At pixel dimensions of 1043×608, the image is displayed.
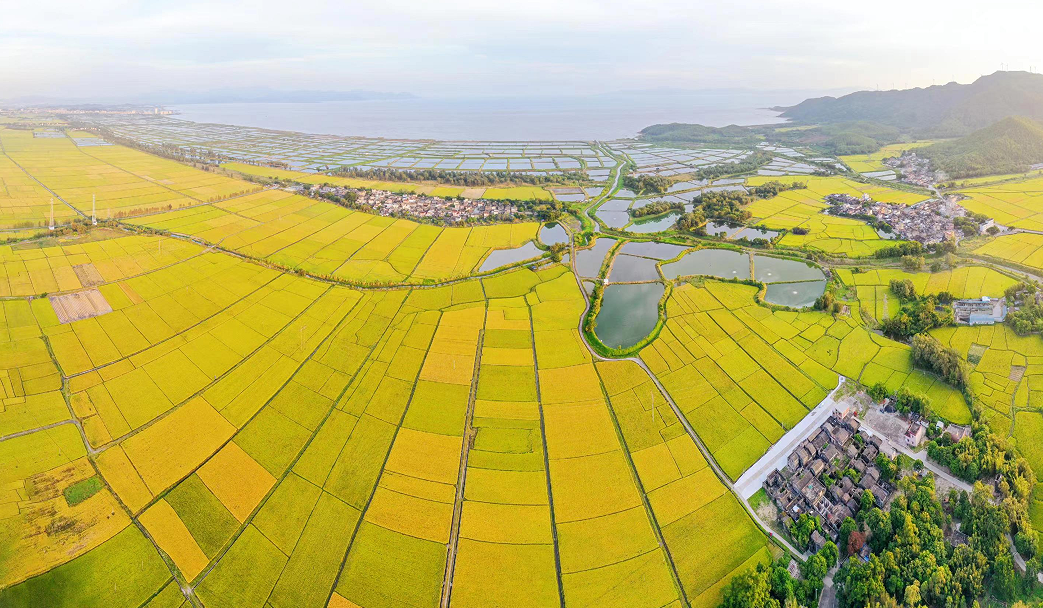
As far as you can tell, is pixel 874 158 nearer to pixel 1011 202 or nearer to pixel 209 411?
pixel 1011 202

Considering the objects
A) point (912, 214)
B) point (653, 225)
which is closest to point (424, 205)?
point (653, 225)

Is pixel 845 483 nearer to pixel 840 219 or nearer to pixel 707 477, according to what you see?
pixel 707 477

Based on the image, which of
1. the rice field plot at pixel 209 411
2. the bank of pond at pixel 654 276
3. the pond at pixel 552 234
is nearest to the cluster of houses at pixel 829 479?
the bank of pond at pixel 654 276

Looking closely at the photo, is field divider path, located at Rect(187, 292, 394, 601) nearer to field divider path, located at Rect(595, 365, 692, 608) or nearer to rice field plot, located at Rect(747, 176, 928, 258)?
field divider path, located at Rect(595, 365, 692, 608)

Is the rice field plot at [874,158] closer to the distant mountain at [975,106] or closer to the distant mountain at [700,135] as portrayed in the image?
the distant mountain at [975,106]

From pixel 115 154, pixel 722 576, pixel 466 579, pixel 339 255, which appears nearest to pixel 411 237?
pixel 339 255

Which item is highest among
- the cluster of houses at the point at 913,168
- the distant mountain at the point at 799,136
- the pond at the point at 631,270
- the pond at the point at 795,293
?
the distant mountain at the point at 799,136
